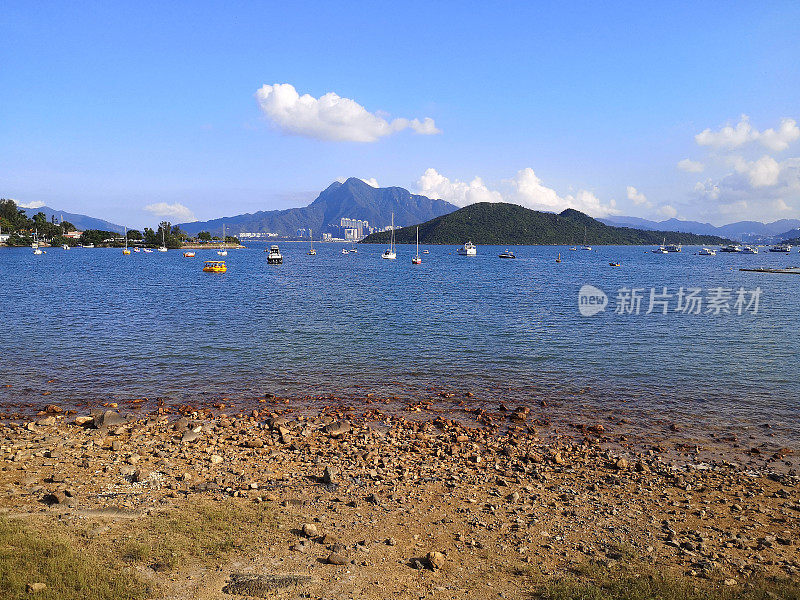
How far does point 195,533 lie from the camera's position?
36.9 ft

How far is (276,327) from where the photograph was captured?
44.1 m

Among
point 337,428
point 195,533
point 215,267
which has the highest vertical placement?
point 215,267

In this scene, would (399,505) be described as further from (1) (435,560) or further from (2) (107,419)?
(2) (107,419)

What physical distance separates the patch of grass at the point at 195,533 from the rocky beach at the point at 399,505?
0.15 ft

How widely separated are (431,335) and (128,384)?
69.7 feet

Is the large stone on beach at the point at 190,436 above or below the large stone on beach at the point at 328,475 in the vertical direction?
below

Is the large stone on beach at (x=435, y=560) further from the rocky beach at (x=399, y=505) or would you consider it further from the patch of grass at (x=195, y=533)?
the patch of grass at (x=195, y=533)

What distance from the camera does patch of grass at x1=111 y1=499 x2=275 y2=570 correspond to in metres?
10.4

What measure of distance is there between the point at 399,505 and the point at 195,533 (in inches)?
188

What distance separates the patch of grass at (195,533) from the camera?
10391 millimetres

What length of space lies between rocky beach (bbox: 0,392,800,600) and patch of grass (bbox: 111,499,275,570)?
0.04 m

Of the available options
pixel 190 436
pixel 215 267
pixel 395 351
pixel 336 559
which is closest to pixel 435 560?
pixel 336 559

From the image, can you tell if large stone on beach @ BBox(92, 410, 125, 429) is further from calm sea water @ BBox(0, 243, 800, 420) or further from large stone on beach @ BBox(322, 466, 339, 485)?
large stone on beach @ BBox(322, 466, 339, 485)

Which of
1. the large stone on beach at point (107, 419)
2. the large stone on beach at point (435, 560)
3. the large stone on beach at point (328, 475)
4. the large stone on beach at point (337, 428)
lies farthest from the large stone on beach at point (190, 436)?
the large stone on beach at point (435, 560)
